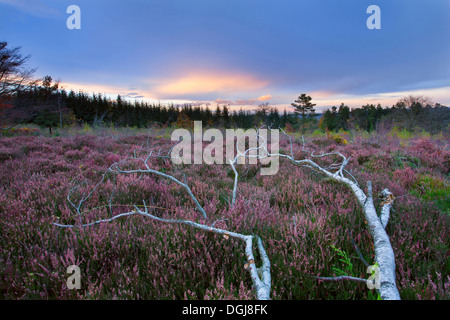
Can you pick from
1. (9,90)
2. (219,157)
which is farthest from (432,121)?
(9,90)

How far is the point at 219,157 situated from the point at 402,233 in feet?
17.6

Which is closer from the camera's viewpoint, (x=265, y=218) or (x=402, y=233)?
(x=402, y=233)

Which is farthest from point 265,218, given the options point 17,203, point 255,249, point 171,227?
point 17,203

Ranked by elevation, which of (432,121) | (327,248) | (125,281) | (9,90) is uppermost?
(9,90)

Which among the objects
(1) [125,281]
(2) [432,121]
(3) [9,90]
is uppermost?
(3) [9,90]

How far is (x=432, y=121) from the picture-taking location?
26969 millimetres

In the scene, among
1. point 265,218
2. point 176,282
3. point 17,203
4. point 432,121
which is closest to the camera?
point 176,282

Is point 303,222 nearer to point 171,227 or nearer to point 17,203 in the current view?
point 171,227

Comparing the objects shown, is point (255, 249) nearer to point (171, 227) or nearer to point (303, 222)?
point (303, 222)

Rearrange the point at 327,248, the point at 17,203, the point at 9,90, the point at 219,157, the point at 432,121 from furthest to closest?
the point at 432,121 < the point at 9,90 < the point at 219,157 < the point at 17,203 < the point at 327,248

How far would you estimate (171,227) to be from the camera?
2266 mm
